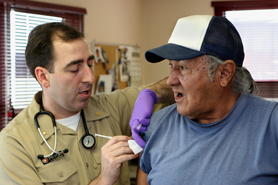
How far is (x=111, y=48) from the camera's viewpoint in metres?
3.89

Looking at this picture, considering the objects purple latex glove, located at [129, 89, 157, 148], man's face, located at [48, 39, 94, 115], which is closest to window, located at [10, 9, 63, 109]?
man's face, located at [48, 39, 94, 115]

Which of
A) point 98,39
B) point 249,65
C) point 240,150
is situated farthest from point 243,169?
point 249,65

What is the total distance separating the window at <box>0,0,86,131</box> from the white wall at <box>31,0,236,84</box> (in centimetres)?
107

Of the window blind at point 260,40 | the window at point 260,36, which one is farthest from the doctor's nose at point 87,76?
the window blind at point 260,40

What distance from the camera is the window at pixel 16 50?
9.20ft

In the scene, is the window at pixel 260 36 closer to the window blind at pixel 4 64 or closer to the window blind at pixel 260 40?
the window blind at pixel 260 40

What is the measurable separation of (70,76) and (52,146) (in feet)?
1.26

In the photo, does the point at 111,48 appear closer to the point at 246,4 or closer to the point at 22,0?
the point at 22,0

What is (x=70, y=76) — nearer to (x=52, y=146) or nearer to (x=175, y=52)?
(x=52, y=146)

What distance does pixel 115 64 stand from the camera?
395 cm

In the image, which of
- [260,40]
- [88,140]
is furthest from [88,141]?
[260,40]

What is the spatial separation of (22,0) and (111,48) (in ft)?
4.38

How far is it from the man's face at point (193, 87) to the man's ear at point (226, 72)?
0.04 m

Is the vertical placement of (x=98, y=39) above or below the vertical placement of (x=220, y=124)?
above
